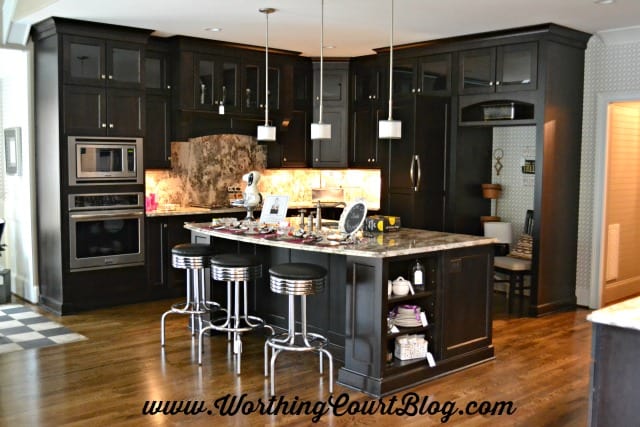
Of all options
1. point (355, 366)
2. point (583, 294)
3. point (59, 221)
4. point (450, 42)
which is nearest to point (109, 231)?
point (59, 221)

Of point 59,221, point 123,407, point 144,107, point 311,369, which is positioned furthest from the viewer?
point 144,107

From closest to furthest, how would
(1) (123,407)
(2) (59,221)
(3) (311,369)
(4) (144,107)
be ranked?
(1) (123,407) → (3) (311,369) → (2) (59,221) → (4) (144,107)

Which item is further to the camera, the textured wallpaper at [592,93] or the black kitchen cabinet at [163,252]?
the black kitchen cabinet at [163,252]

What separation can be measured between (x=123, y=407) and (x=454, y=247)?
95.3 inches

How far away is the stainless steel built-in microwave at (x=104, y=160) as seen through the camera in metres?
6.42

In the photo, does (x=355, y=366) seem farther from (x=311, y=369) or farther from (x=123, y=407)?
(x=123, y=407)

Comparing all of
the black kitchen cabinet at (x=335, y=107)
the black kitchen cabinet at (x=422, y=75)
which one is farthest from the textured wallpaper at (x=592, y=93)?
the black kitchen cabinet at (x=335, y=107)

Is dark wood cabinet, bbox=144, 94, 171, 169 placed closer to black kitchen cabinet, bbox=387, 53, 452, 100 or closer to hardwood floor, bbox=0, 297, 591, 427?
hardwood floor, bbox=0, 297, 591, 427

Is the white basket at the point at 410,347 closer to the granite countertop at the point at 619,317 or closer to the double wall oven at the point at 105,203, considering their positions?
the granite countertop at the point at 619,317

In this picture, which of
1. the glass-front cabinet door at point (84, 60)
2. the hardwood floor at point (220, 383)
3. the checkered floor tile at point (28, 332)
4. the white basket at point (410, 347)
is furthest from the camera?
the glass-front cabinet door at point (84, 60)

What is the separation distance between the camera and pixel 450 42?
23.3 ft

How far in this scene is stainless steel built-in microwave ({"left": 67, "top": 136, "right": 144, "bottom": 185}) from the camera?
642cm

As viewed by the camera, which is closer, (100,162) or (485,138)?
(100,162)

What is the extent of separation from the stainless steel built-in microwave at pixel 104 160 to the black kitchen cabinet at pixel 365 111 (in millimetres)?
2710
